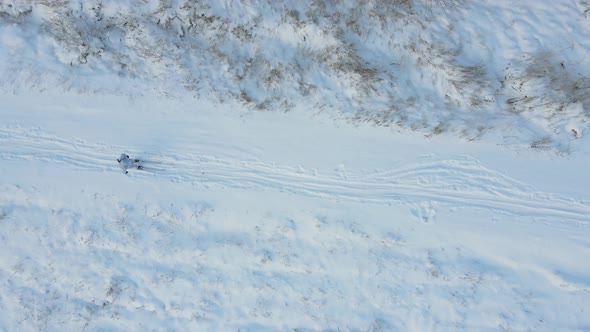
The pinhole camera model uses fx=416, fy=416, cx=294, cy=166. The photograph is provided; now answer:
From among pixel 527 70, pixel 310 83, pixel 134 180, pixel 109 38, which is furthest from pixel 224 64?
pixel 527 70

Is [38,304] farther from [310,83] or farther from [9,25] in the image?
[310,83]

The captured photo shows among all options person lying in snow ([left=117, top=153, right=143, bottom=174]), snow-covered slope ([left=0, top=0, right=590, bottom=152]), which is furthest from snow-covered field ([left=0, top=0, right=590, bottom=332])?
person lying in snow ([left=117, top=153, right=143, bottom=174])

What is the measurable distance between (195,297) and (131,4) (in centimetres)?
614

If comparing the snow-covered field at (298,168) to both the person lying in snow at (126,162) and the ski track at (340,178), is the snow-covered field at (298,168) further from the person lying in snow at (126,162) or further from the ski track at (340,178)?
the person lying in snow at (126,162)

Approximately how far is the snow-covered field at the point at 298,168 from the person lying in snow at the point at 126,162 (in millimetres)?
241

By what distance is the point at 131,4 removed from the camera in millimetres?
8586

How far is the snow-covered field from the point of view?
8.32 meters

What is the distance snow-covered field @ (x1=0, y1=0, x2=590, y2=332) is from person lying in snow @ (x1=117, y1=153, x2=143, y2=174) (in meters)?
0.24

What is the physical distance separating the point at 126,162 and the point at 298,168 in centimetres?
351

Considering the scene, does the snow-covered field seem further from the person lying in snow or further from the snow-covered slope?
the person lying in snow

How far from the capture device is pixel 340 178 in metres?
8.64

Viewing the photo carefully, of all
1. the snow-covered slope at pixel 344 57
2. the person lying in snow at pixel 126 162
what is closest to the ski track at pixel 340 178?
the person lying in snow at pixel 126 162

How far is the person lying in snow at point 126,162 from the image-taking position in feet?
27.6

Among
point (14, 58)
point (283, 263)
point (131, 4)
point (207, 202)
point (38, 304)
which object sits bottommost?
point (38, 304)
